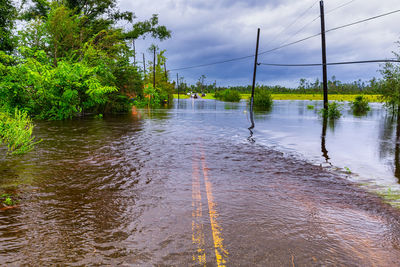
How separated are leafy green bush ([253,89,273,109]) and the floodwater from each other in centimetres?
4106

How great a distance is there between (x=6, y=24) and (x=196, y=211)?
22.4 metres

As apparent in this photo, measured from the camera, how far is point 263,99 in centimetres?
5050

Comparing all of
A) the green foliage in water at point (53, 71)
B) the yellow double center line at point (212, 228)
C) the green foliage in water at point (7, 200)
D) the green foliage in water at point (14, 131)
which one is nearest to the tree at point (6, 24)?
the green foliage in water at point (53, 71)

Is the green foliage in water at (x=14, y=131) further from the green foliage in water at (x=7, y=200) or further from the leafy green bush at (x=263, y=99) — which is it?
the leafy green bush at (x=263, y=99)

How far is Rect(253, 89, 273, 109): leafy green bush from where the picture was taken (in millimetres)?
50150

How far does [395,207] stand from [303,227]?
239 centimetres

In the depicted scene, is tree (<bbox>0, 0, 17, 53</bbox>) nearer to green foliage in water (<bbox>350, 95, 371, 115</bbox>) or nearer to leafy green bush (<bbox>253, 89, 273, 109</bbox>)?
leafy green bush (<bbox>253, 89, 273, 109</bbox>)

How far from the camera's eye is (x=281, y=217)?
4.74m

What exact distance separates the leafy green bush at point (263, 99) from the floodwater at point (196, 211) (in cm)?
4106

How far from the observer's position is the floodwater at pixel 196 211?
353 cm

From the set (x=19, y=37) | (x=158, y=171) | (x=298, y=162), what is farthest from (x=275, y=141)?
(x=19, y=37)

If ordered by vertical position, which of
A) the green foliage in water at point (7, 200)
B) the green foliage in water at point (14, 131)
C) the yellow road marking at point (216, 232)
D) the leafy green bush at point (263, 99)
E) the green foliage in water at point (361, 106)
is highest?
the leafy green bush at point (263, 99)

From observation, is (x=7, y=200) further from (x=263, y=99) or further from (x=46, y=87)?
(x=263, y=99)

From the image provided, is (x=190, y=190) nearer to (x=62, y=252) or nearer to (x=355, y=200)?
(x=62, y=252)
